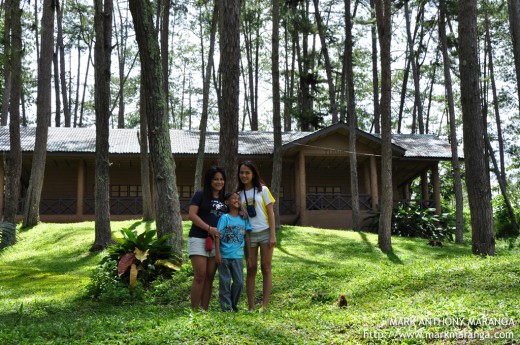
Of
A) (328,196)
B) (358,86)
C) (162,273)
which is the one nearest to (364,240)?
(328,196)

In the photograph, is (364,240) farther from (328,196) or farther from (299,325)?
(299,325)

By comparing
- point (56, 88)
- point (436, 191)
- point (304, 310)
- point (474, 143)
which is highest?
point (56, 88)

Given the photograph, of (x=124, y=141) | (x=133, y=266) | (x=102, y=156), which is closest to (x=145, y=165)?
(x=102, y=156)

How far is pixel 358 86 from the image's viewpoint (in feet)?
125

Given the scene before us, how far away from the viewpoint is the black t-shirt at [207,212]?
5.79 m

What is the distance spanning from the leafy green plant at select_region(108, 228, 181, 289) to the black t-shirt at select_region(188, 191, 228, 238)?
2.82 metres

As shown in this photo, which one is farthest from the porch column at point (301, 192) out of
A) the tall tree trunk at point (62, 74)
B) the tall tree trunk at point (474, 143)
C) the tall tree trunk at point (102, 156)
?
the tall tree trunk at point (62, 74)

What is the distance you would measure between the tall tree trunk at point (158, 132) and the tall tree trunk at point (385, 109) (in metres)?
6.70

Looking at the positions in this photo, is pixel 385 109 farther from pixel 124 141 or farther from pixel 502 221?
pixel 502 221

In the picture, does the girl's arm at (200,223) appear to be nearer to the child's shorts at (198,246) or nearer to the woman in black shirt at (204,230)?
the woman in black shirt at (204,230)

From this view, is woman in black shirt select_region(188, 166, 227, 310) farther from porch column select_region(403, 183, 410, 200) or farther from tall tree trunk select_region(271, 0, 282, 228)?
porch column select_region(403, 183, 410, 200)

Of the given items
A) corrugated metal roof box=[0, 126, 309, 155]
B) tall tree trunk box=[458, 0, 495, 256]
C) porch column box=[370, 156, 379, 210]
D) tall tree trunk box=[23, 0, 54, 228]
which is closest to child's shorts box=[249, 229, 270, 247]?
tall tree trunk box=[458, 0, 495, 256]

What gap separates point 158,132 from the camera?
9562 millimetres

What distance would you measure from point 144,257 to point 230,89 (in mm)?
3117
